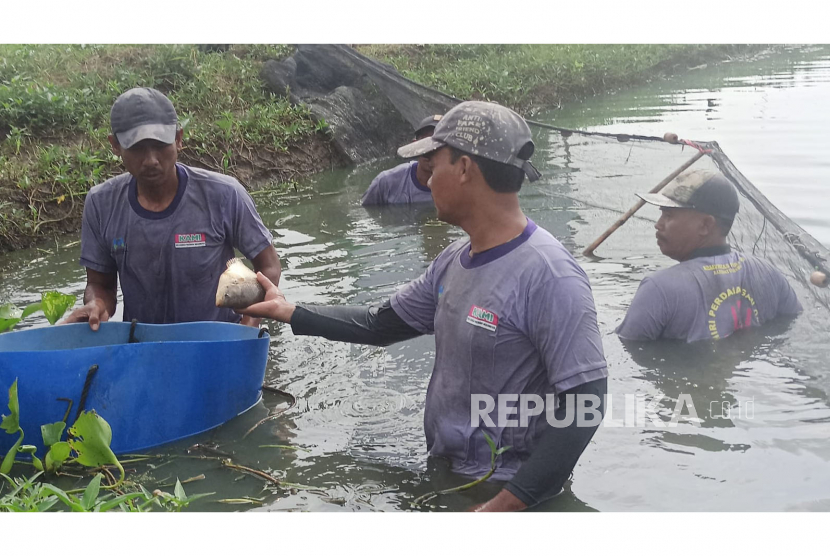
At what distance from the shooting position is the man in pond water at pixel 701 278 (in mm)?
4500

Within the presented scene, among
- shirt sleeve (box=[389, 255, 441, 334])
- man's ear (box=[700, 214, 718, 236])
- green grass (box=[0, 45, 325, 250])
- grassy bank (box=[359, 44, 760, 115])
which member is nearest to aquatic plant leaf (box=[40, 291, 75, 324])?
shirt sleeve (box=[389, 255, 441, 334])

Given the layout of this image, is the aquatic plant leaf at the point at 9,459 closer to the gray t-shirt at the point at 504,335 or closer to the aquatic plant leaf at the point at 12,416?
the aquatic plant leaf at the point at 12,416

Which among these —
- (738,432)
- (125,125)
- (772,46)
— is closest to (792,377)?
(738,432)

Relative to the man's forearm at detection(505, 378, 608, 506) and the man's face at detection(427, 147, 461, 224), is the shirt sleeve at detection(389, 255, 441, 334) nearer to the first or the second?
the man's face at detection(427, 147, 461, 224)

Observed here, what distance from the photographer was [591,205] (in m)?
8.16

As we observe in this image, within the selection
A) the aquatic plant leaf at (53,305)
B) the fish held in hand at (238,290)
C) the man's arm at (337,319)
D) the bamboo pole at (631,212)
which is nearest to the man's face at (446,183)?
the man's arm at (337,319)

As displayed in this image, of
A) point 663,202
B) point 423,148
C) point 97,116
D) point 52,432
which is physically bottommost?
point 52,432

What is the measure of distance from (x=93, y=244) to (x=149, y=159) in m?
0.60

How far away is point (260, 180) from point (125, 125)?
20.1ft

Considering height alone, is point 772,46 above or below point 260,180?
above

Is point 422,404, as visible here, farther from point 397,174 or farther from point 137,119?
point 397,174

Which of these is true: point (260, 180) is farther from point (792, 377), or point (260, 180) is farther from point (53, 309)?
point (792, 377)

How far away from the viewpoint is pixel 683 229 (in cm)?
457

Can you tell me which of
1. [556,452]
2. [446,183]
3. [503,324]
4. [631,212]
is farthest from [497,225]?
[631,212]
